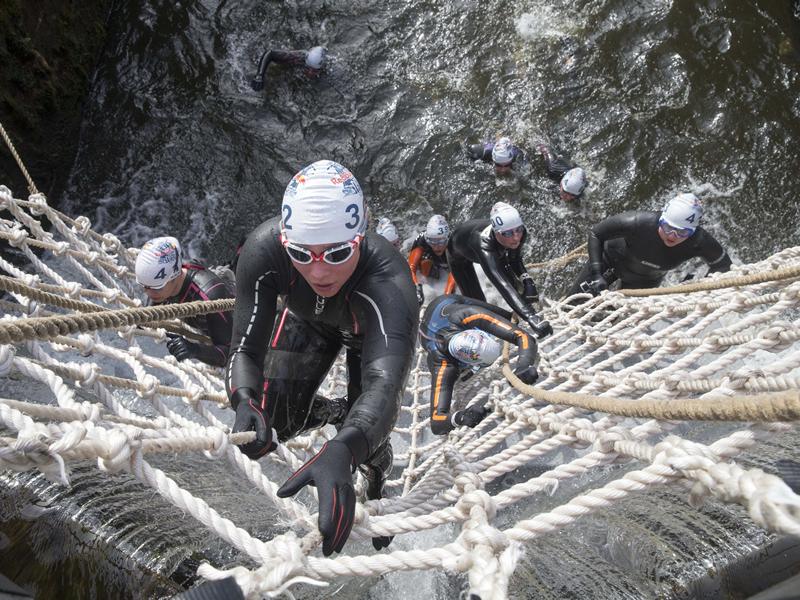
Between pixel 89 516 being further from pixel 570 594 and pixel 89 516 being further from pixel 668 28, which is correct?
pixel 668 28

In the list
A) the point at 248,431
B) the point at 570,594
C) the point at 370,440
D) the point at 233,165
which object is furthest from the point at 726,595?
the point at 233,165

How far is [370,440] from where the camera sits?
167cm

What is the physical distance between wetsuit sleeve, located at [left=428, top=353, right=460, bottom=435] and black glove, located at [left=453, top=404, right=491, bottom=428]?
0.08 meters

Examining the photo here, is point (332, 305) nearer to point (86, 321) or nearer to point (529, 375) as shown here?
point (86, 321)

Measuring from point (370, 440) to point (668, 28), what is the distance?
360 inches

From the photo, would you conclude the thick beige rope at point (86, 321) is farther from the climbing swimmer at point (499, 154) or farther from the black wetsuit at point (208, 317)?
the climbing swimmer at point (499, 154)

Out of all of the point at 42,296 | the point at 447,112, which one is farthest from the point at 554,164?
the point at 42,296

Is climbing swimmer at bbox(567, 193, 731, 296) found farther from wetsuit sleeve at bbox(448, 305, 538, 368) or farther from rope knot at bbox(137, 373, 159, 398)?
rope knot at bbox(137, 373, 159, 398)

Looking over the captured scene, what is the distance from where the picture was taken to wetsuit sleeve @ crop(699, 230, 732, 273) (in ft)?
14.7

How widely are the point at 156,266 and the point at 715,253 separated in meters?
4.45

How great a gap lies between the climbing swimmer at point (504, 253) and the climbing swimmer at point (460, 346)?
50cm

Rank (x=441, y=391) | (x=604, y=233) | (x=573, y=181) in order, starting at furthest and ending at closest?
1. (x=573, y=181)
2. (x=604, y=233)
3. (x=441, y=391)

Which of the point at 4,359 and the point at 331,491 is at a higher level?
the point at 4,359

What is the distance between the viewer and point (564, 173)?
7777 millimetres
